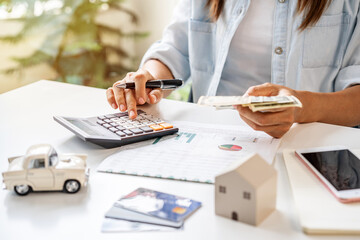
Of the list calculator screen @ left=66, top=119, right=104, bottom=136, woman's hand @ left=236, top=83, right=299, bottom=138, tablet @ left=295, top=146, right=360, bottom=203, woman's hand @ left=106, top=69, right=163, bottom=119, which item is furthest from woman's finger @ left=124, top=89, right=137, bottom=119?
tablet @ left=295, top=146, right=360, bottom=203

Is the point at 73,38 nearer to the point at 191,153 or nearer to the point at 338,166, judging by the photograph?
the point at 191,153

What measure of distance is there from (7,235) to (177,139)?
376 millimetres

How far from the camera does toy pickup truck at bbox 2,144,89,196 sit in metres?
0.61

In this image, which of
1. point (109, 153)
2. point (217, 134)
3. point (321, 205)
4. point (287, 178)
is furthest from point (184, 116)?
point (321, 205)

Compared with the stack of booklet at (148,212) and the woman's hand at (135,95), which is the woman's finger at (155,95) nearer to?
the woman's hand at (135,95)

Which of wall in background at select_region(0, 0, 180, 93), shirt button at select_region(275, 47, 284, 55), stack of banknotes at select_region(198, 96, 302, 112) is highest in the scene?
shirt button at select_region(275, 47, 284, 55)

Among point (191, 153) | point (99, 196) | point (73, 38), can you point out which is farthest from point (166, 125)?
point (73, 38)

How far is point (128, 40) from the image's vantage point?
3072mm

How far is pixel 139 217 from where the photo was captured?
556 mm

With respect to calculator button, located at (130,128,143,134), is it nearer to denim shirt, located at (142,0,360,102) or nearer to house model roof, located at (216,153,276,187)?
house model roof, located at (216,153,276,187)

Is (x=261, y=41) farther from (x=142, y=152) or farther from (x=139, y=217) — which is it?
(x=139, y=217)

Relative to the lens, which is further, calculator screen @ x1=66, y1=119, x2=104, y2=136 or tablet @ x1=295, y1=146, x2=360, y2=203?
calculator screen @ x1=66, y1=119, x2=104, y2=136

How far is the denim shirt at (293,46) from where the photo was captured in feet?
3.69

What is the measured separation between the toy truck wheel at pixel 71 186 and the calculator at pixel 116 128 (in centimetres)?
17
